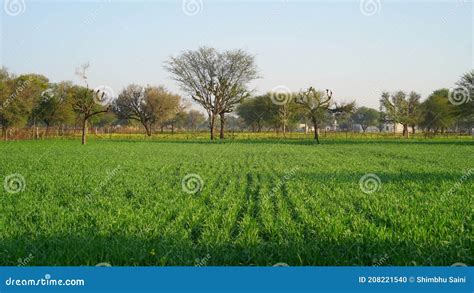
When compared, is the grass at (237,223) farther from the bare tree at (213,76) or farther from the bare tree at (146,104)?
the bare tree at (146,104)

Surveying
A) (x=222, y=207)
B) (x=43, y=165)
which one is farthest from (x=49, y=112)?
(x=222, y=207)

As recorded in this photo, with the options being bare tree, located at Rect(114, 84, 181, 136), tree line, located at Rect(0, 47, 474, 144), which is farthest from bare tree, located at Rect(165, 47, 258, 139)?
bare tree, located at Rect(114, 84, 181, 136)

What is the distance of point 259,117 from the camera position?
92.8 meters

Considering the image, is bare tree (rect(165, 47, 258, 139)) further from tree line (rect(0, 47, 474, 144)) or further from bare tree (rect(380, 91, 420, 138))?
bare tree (rect(380, 91, 420, 138))

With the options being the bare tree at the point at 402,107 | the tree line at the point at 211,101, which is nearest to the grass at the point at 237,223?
the tree line at the point at 211,101

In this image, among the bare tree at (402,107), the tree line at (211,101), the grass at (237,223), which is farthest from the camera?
the bare tree at (402,107)

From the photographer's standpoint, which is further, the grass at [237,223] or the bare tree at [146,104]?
the bare tree at [146,104]

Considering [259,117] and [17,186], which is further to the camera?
[259,117]

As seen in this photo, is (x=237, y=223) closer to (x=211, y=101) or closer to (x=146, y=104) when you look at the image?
(x=211, y=101)

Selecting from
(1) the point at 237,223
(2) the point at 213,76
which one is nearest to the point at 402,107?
(2) the point at 213,76

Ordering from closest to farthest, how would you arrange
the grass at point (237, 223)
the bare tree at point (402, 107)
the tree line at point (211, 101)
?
the grass at point (237, 223) < the tree line at point (211, 101) < the bare tree at point (402, 107)

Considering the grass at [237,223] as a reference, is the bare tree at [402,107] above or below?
above

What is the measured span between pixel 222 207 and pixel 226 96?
55.9 meters
